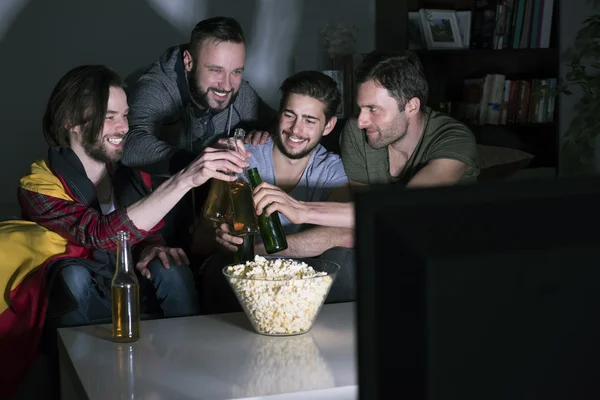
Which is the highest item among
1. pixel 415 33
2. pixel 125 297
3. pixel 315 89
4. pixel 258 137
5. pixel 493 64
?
pixel 415 33

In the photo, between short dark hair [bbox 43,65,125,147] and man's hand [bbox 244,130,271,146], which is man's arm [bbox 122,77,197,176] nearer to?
man's hand [bbox 244,130,271,146]

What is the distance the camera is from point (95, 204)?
2379 millimetres

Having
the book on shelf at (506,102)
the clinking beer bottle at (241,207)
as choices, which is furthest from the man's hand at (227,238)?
the book on shelf at (506,102)

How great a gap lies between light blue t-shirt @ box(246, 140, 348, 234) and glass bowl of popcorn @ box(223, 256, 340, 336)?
0.87 meters

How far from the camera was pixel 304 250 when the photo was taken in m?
2.44

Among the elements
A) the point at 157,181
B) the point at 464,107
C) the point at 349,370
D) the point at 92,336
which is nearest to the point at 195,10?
the point at 157,181

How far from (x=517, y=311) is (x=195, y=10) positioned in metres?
3.58

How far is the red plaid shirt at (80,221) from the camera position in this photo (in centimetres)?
221

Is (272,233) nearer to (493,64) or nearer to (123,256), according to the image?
(123,256)

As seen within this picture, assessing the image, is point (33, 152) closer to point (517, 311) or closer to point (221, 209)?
point (221, 209)

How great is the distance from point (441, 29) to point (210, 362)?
115 inches

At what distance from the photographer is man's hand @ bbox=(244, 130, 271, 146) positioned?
8.63 feet

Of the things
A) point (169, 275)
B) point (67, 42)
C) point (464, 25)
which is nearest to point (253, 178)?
point (169, 275)

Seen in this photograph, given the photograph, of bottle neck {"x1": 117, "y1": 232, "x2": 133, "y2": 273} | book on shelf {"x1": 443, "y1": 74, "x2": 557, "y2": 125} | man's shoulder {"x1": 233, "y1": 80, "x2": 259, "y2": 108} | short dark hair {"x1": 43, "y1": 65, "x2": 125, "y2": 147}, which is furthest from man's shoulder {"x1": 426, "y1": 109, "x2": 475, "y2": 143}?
book on shelf {"x1": 443, "y1": 74, "x2": 557, "y2": 125}
